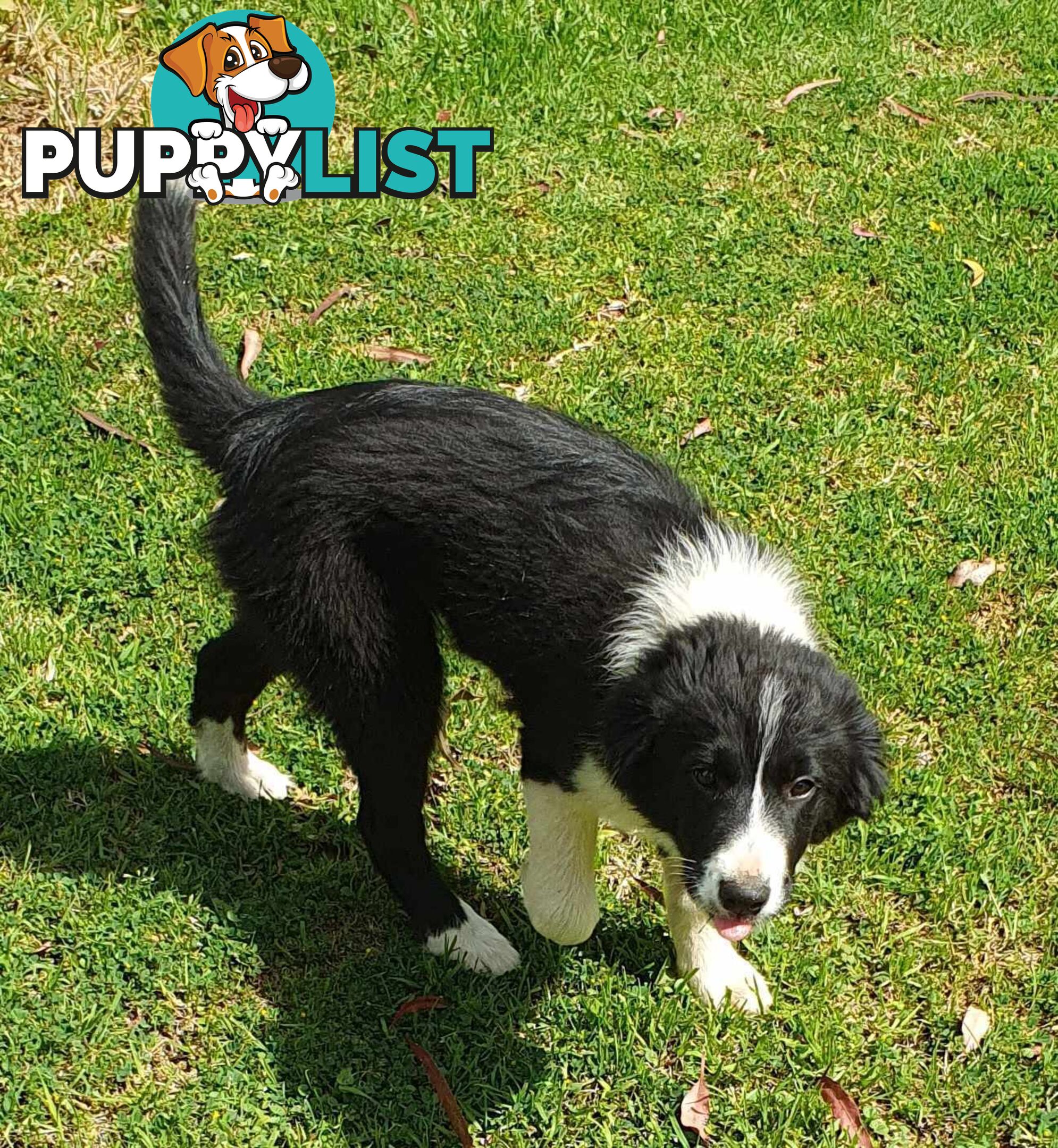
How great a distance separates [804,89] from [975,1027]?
16.8ft

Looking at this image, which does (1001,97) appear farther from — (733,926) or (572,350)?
(733,926)

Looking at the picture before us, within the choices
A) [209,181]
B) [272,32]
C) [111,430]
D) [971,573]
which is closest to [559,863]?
[971,573]

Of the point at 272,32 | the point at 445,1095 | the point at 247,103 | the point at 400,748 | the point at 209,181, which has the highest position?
the point at 272,32

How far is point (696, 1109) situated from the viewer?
11.2ft

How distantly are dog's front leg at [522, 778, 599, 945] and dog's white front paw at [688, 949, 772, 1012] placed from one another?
39 cm

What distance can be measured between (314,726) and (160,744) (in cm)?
47

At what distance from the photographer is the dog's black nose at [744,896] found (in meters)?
2.80

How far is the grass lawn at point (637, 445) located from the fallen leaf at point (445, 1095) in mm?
30

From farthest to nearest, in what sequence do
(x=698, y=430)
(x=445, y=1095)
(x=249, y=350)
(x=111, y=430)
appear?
(x=249, y=350) < (x=698, y=430) < (x=111, y=430) < (x=445, y=1095)

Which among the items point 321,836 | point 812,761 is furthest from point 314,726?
point 812,761

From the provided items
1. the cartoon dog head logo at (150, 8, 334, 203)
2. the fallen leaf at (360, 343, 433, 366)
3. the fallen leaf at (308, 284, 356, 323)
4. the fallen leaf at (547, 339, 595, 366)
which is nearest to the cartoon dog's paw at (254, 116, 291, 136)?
the cartoon dog head logo at (150, 8, 334, 203)

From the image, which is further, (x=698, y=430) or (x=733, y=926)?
(x=698, y=430)

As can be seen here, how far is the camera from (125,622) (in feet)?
14.9

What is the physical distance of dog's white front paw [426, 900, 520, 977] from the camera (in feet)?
12.1
